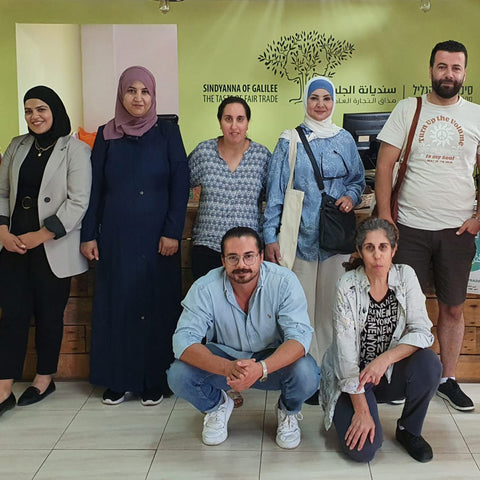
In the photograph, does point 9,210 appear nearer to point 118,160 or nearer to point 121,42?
point 118,160

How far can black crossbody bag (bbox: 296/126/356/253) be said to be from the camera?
2906 mm

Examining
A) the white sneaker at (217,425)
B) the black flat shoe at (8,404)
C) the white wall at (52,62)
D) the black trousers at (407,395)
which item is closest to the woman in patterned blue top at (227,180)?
the white sneaker at (217,425)

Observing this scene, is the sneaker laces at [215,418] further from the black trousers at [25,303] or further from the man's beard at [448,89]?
the man's beard at [448,89]

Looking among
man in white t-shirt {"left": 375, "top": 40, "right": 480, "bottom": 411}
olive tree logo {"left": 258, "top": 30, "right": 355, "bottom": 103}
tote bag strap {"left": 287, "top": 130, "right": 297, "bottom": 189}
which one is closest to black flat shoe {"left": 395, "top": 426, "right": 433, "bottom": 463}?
man in white t-shirt {"left": 375, "top": 40, "right": 480, "bottom": 411}

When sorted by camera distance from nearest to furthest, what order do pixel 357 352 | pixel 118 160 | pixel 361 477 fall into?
1. pixel 361 477
2. pixel 357 352
3. pixel 118 160

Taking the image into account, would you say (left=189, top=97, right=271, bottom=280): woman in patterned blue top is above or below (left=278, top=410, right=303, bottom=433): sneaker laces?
above

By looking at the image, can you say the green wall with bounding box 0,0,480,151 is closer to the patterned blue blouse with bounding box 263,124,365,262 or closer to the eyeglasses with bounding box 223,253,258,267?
the patterned blue blouse with bounding box 263,124,365,262

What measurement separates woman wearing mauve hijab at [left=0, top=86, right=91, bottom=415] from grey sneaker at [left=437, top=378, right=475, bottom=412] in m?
1.74

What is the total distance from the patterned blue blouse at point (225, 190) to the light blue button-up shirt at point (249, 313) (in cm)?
33

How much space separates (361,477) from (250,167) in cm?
135

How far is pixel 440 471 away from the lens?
2406mm

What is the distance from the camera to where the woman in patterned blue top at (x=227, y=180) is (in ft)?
Result: 9.61

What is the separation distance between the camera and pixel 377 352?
2.62 meters

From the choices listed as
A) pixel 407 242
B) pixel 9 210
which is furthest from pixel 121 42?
pixel 407 242
